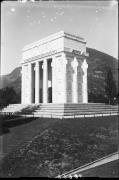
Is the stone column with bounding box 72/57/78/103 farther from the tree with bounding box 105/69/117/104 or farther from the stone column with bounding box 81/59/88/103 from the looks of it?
the tree with bounding box 105/69/117/104

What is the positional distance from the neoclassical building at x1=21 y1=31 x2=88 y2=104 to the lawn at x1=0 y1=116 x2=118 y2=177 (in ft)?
54.6

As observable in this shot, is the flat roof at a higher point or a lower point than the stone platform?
higher

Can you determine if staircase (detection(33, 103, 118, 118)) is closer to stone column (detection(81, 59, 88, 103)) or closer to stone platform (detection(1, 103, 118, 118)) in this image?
stone platform (detection(1, 103, 118, 118))

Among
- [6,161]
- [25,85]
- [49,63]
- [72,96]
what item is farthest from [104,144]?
[25,85]

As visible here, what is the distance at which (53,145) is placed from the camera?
60.2 ft

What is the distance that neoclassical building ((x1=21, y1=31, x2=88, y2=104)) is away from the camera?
41.2 m

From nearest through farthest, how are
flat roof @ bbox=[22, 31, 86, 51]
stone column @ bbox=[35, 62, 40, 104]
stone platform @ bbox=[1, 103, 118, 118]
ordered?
stone platform @ bbox=[1, 103, 118, 118]
flat roof @ bbox=[22, 31, 86, 51]
stone column @ bbox=[35, 62, 40, 104]

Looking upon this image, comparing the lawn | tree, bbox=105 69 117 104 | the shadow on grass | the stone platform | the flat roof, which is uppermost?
the flat roof

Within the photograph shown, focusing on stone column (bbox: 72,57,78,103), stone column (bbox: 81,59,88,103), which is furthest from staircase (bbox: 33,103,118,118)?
stone column (bbox: 81,59,88,103)

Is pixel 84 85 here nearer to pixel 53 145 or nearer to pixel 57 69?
pixel 57 69

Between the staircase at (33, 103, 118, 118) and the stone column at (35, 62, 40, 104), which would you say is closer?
the staircase at (33, 103, 118, 118)

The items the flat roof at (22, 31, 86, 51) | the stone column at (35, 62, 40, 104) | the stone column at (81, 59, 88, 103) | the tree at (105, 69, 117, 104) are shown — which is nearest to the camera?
the flat roof at (22, 31, 86, 51)

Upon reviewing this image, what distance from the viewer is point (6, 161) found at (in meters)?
15.3

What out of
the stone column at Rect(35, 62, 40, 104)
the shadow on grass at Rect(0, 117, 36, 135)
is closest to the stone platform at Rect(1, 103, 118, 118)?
the shadow on grass at Rect(0, 117, 36, 135)
